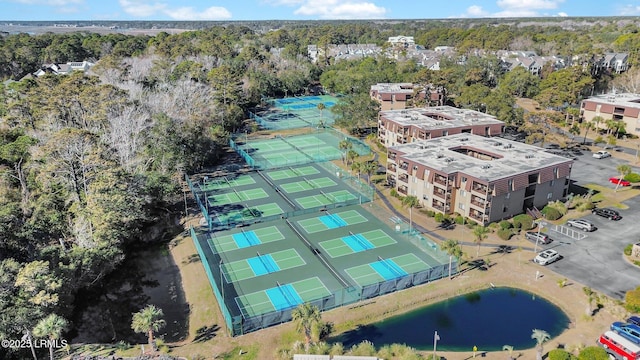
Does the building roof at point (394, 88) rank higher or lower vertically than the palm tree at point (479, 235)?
higher

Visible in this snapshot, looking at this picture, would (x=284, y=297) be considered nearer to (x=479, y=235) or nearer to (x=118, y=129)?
(x=479, y=235)

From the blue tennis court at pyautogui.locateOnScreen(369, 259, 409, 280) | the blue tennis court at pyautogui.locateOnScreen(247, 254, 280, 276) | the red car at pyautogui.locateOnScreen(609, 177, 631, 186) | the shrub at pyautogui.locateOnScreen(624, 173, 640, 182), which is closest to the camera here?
the blue tennis court at pyautogui.locateOnScreen(369, 259, 409, 280)

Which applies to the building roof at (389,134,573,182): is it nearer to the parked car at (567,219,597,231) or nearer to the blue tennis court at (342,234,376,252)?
the parked car at (567,219,597,231)

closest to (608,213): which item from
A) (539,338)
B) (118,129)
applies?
(539,338)

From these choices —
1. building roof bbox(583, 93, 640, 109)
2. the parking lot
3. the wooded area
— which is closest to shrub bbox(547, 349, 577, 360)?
the parking lot

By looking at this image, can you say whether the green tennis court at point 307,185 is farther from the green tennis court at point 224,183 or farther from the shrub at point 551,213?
the shrub at point 551,213

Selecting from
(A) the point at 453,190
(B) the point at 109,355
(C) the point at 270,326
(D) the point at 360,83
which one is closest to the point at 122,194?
(B) the point at 109,355

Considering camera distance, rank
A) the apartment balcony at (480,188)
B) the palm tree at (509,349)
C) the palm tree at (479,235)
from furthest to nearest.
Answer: the apartment balcony at (480,188)
the palm tree at (479,235)
the palm tree at (509,349)

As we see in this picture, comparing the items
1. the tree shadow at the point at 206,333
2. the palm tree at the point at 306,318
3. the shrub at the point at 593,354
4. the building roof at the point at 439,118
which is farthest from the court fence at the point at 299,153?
the shrub at the point at 593,354
